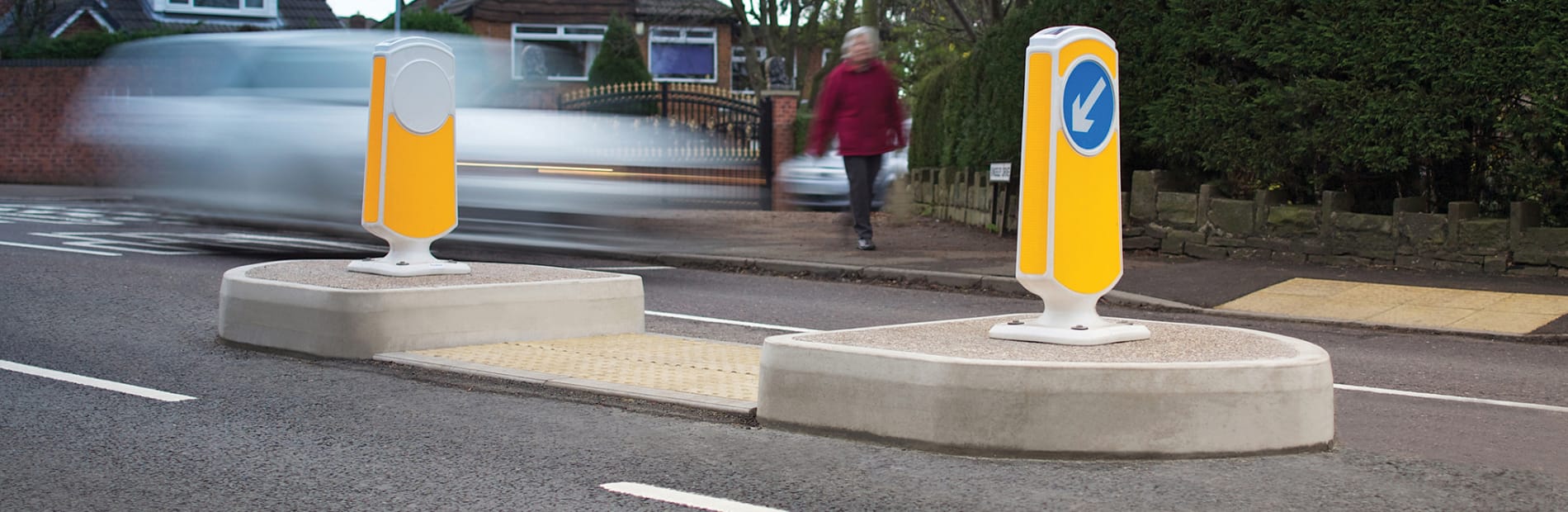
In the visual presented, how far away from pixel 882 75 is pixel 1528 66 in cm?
489

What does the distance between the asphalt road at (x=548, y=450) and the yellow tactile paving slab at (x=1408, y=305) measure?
1.09m

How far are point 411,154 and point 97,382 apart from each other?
2.08 metres

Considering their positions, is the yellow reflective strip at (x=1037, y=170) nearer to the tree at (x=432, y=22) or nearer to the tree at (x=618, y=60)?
the tree at (x=618, y=60)

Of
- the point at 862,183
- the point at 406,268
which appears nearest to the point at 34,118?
the point at 862,183

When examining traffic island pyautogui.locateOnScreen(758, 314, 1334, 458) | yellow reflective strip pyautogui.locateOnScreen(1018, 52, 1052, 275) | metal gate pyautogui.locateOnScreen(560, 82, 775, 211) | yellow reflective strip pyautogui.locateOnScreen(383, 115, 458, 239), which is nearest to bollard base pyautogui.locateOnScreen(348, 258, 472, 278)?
yellow reflective strip pyautogui.locateOnScreen(383, 115, 458, 239)

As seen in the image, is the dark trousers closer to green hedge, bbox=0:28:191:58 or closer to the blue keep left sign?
the blue keep left sign

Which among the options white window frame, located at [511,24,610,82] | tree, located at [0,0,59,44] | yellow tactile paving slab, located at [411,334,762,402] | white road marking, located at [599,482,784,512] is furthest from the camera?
white window frame, located at [511,24,610,82]

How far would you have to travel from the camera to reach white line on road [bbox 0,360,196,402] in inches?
246

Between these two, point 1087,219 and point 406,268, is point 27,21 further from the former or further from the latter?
point 1087,219

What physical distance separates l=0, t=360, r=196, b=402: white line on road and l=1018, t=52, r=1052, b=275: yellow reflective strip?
3.37 m

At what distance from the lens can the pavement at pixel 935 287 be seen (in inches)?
268

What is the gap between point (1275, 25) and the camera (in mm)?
12328

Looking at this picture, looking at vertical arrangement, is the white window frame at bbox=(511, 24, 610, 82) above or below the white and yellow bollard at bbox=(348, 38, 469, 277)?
above

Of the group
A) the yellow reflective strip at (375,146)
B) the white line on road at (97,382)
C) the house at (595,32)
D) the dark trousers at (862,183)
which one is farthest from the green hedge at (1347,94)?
the house at (595,32)
